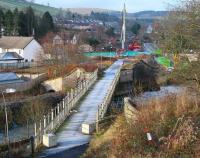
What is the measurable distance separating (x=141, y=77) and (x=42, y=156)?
132 feet

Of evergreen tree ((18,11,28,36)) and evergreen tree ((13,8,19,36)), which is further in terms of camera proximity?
evergreen tree ((18,11,28,36))

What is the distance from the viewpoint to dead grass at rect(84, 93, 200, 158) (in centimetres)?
1486

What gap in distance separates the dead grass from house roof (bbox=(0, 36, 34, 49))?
59.7 metres

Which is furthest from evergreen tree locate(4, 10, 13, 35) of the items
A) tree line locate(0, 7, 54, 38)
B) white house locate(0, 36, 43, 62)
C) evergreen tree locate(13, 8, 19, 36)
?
white house locate(0, 36, 43, 62)

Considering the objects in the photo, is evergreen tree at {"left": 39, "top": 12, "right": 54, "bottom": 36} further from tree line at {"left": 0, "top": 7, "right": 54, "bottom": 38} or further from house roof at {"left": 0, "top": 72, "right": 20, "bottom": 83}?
house roof at {"left": 0, "top": 72, "right": 20, "bottom": 83}

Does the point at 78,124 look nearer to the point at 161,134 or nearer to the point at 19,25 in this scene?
the point at 161,134

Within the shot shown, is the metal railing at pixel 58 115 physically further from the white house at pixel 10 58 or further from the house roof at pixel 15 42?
the house roof at pixel 15 42

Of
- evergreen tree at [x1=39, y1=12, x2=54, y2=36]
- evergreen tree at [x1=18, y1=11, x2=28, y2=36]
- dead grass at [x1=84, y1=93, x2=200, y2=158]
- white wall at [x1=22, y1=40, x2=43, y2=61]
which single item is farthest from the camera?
evergreen tree at [x1=39, y1=12, x2=54, y2=36]

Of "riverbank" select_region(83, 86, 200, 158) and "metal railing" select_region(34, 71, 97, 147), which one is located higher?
"riverbank" select_region(83, 86, 200, 158)

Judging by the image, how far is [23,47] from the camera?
252ft

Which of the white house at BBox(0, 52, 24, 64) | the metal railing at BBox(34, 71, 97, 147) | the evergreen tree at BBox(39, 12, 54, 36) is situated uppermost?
the evergreen tree at BBox(39, 12, 54, 36)

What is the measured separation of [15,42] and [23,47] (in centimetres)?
264

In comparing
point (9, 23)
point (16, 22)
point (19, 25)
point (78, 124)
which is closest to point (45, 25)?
point (19, 25)

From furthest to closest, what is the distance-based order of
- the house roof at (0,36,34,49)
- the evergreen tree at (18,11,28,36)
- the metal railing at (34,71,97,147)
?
the evergreen tree at (18,11,28,36)
the house roof at (0,36,34,49)
the metal railing at (34,71,97,147)
